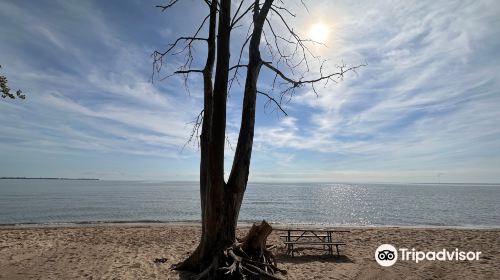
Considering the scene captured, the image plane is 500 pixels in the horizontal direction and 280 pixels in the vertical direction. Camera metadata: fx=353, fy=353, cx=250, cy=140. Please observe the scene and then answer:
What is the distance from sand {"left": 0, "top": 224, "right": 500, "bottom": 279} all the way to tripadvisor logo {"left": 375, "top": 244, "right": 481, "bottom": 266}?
0.28 meters

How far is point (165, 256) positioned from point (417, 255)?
27.0 ft

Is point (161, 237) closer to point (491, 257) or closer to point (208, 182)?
point (208, 182)

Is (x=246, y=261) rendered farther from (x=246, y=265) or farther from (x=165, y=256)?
(x=165, y=256)

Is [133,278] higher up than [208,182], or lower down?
lower down

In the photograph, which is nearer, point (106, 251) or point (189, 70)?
point (189, 70)

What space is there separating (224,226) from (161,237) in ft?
30.4

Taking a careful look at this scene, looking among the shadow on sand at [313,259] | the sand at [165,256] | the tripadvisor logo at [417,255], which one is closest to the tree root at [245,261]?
the sand at [165,256]

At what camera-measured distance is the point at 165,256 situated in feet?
36.6

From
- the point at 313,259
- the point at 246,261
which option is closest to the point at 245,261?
the point at 246,261

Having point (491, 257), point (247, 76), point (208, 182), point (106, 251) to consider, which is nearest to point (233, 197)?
point (208, 182)

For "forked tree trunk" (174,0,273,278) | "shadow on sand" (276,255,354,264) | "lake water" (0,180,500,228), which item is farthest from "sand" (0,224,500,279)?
"lake water" (0,180,500,228)

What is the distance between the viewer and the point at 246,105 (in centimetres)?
799

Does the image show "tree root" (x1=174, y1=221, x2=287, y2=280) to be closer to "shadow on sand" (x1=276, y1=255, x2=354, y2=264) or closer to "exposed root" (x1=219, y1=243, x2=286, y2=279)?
"exposed root" (x1=219, y1=243, x2=286, y2=279)

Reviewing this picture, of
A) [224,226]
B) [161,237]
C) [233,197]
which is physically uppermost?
[233,197]
